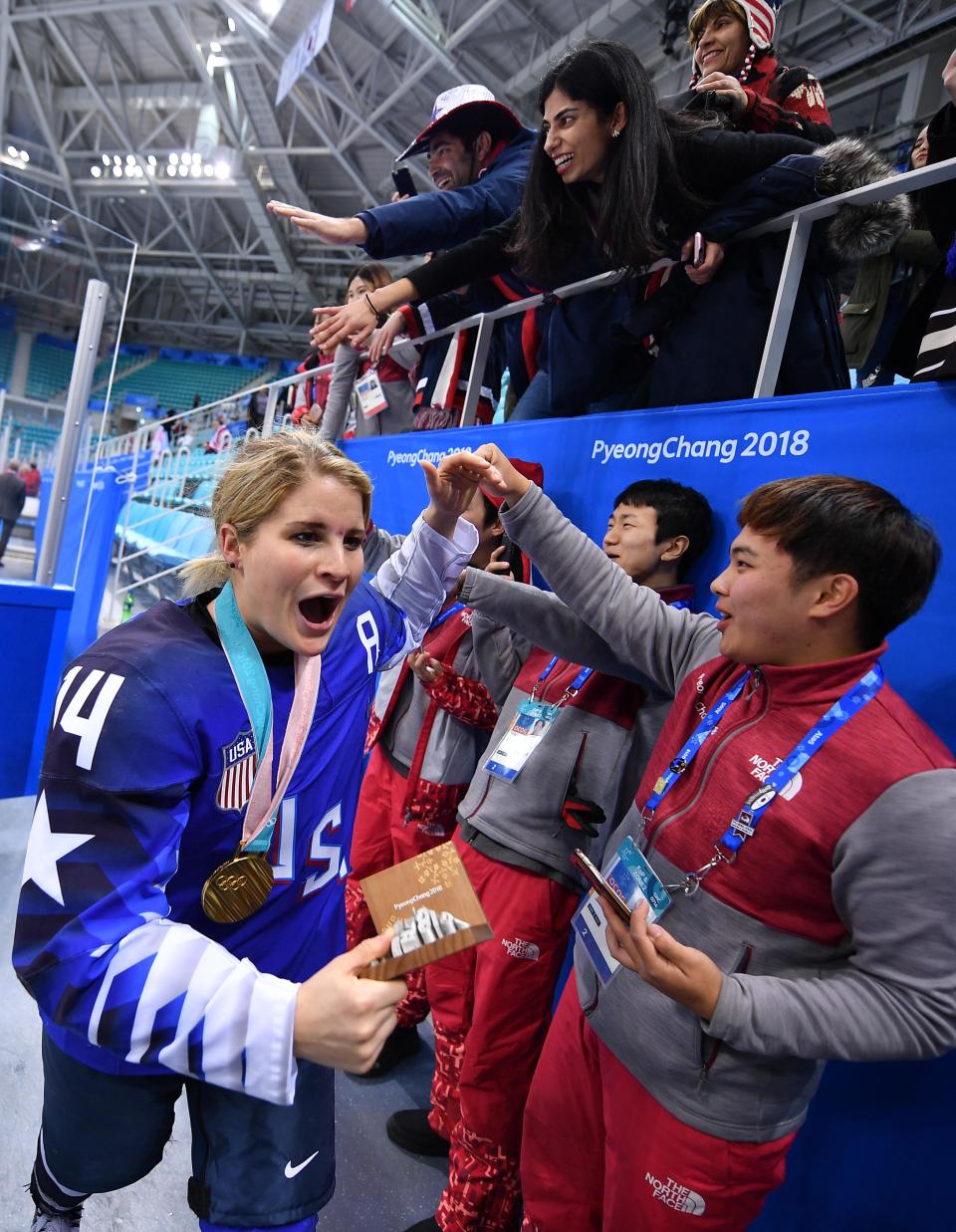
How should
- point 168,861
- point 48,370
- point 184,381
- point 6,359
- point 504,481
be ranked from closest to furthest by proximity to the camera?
point 168,861 → point 504,481 → point 6,359 → point 48,370 → point 184,381

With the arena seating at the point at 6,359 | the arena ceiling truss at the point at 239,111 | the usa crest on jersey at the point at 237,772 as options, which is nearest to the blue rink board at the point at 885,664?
the usa crest on jersey at the point at 237,772

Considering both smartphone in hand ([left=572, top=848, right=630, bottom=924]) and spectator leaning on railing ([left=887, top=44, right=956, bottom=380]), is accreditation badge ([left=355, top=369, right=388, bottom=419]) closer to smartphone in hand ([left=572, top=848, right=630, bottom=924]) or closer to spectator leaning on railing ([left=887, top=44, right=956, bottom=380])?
spectator leaning on railing ([left=887, top=44, right=956, bottom=380])

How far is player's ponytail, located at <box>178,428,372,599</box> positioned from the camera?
1210mm

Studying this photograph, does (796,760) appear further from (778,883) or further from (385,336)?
(385,336)

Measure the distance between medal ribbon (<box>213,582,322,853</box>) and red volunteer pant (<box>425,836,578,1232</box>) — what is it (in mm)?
804

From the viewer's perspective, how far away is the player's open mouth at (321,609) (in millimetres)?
1219

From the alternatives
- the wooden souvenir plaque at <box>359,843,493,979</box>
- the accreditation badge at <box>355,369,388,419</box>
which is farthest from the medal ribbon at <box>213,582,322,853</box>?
the accreditation badge at <box>355,369,388,419</box>

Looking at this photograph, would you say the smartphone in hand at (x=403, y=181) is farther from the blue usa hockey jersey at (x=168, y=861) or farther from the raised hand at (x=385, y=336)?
the blue usa hockey jersey at (x=168, y=861)

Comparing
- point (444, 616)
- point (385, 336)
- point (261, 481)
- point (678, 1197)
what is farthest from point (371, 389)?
point (678, 1197)

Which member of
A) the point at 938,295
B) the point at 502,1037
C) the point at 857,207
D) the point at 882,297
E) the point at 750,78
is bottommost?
the point at 502,1037

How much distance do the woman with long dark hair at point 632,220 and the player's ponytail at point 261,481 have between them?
3.30 ft

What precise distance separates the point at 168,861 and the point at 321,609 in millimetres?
450

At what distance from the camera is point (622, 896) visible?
1304 millimetres

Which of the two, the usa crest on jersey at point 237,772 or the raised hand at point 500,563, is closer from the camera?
the usa crest on jersey at point 237,772
